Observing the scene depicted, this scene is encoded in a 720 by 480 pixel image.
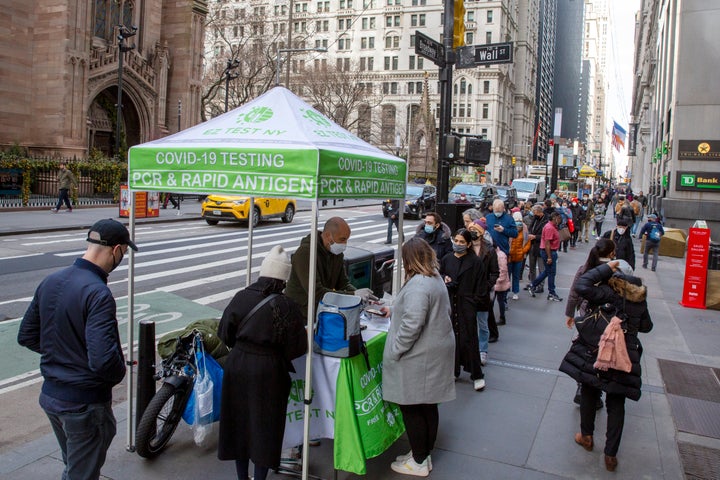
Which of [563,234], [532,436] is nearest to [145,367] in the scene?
[532,436]

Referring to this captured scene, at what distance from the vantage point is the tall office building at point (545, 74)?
142 meters

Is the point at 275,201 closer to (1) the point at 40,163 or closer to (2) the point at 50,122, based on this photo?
(1) the point at 40,163

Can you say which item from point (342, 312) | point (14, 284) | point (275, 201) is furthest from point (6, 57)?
point (342, 312)

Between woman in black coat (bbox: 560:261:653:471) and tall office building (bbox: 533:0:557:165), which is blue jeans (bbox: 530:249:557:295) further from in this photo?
tall office building (bbox: 533:0:557:165)

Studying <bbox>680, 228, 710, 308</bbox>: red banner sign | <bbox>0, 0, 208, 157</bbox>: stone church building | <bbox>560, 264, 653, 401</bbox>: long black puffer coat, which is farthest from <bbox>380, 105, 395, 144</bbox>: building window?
<bbox>560, 264, 653, 401</bbox>: long black puffer coat

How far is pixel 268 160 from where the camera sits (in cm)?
439

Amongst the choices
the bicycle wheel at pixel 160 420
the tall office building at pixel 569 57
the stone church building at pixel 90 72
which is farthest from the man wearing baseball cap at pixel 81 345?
the tall office building at pixel 569 57

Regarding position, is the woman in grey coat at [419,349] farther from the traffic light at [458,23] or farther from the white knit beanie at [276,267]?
the traffic light at [458,23]

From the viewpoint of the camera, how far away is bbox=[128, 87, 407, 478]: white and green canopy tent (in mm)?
4297

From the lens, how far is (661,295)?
43.3ft

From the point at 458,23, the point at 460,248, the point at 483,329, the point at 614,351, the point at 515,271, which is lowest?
the point at 483,329

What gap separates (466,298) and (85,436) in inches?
175

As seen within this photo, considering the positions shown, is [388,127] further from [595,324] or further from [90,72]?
[595,324]

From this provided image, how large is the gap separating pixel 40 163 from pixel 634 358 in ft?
91.7
